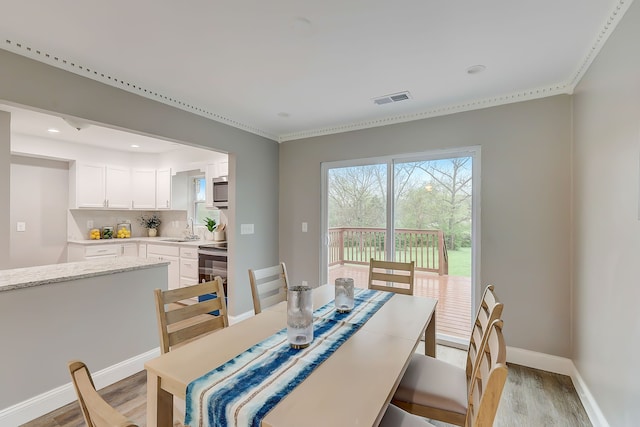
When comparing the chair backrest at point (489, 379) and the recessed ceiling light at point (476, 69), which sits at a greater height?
the recessed ceiling light at point (476, 69)

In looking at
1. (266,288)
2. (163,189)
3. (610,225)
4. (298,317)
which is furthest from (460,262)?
(163,189)

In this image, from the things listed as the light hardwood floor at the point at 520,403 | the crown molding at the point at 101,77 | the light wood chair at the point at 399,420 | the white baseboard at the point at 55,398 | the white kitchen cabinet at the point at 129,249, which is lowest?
the light hardwood floor at the point at 520,403

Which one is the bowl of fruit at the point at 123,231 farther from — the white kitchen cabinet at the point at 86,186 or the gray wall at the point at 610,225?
the gray wall at the point at 610,225

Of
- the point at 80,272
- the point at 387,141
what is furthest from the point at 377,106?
the point at 80,272

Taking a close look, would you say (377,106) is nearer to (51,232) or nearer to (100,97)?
(100,97)

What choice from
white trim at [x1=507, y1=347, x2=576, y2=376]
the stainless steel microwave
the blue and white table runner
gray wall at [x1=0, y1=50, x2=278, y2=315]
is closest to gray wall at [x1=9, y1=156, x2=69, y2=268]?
gray wall at [x1=0, y1=50, x2=278, y2=315]

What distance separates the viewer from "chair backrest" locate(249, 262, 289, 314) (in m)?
2.15

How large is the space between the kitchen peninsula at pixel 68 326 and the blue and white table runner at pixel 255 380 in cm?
177

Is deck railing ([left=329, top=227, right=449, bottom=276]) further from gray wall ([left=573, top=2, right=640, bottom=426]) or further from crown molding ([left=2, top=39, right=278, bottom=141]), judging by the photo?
crown molding ([left=2, top=39, right=278, bottom=141])

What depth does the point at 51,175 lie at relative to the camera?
470cm

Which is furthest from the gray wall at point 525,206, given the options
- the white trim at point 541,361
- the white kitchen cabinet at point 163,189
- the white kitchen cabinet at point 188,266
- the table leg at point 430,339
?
the white kitchen cabinet at point 163,189

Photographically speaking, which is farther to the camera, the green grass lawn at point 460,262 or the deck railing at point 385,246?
the deck railing at point 385,246

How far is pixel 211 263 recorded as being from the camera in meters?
4.17

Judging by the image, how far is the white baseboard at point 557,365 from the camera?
6.78 ft
